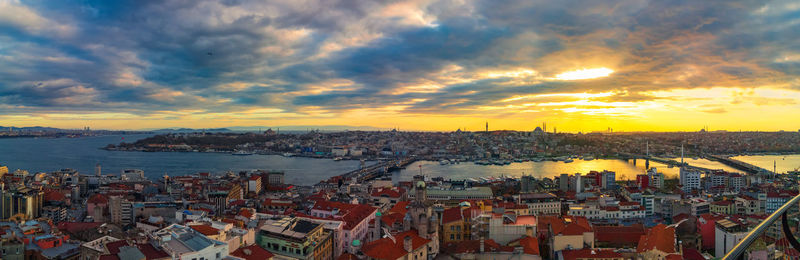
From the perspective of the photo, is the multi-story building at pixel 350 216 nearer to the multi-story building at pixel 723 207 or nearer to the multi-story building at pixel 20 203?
the multi-story building at pixel 20 203

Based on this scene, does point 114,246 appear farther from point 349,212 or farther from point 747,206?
point 747,206

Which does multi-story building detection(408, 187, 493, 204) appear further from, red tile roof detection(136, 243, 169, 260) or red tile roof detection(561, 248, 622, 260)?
red tile roof detection(136, 243, 169, 260)

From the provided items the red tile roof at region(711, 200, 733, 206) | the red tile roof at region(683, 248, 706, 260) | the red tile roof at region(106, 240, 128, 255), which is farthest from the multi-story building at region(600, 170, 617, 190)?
the red tile roof at region(106, 240, 128, 255)

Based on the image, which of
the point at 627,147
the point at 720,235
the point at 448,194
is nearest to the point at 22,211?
the point at 448,194

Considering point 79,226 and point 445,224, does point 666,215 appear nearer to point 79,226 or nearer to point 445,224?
point 445,224

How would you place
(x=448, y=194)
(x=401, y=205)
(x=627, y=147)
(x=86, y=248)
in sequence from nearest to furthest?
(x=86, y=248)
(x=401, y=205)
(x=448, y=194)
(x=627, y=147)
